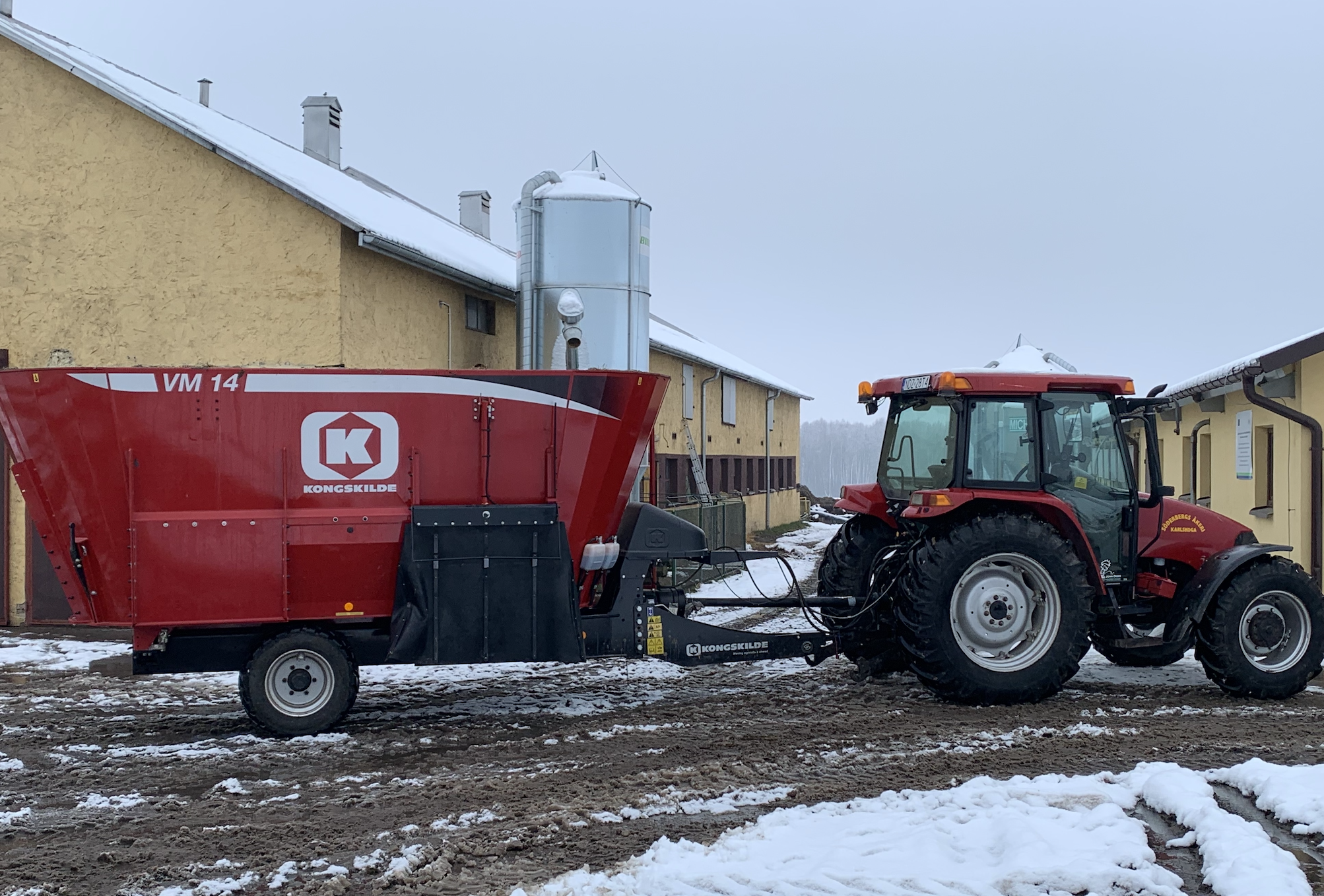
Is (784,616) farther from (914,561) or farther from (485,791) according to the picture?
(485,791)

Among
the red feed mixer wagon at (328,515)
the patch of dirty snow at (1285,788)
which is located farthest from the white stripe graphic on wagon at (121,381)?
the patch of dirty snow at (1285,788)

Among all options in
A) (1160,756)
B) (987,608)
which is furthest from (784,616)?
(1160,756)

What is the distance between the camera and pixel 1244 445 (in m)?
15.5

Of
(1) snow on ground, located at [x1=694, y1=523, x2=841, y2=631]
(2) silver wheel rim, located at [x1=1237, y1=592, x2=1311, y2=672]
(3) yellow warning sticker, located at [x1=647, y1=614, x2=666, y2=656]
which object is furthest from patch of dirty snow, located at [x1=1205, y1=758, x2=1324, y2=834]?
(1) snow on ground, located at [x1=694, y1=523, x2=841, y2=631]

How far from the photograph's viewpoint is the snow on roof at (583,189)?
13.2 m

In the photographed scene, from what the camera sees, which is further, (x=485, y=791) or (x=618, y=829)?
(x=485, y=791)

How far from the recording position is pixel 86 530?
Answer: 6922mm

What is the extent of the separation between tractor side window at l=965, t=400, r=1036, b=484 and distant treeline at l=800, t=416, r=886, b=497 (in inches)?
3269

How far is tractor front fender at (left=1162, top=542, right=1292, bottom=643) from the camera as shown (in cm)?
786

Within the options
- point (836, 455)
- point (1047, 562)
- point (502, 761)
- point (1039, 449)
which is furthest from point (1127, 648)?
point (836, 455)

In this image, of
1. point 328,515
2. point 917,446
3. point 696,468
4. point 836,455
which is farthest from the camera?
point 836,455

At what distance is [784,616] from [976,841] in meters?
7.51

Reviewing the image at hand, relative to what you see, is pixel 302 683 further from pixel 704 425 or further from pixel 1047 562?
pixel 704 425

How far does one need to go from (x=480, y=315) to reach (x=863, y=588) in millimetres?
7534
